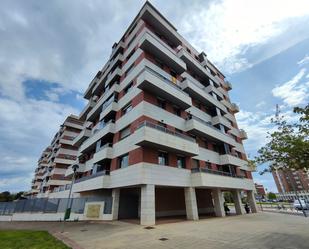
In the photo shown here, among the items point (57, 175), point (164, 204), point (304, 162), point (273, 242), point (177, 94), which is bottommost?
point (273, 242)

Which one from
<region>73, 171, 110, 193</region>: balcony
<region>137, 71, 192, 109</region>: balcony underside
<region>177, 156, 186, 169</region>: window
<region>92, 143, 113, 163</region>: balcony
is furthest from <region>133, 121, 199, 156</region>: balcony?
<region>73, 171, 110, 193</region>: balcony

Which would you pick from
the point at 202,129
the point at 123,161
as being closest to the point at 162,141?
the point at 123,161

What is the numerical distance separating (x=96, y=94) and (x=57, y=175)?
76.6 feet

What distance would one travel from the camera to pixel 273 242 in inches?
319

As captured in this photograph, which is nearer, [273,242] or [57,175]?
[273,242]

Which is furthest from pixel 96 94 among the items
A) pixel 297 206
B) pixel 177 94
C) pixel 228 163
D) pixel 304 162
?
pixel 297 206

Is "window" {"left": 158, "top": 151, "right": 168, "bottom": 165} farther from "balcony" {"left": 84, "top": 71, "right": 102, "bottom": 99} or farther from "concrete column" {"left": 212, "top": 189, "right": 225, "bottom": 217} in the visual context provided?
"balcony" {"left": 84, "top": 71, "right": 102, "bottom": 99}

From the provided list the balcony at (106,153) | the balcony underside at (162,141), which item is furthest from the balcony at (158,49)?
the balcony at (106,153)

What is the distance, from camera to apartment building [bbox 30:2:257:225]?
53.5 ft

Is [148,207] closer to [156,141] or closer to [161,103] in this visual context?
[156,141]

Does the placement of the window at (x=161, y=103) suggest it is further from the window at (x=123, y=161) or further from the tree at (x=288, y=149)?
the tree at (x=288, y=149)

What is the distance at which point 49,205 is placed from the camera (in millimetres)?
21703

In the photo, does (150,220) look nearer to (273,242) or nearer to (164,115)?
(273,242)

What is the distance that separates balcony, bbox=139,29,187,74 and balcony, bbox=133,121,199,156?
11097 mm
